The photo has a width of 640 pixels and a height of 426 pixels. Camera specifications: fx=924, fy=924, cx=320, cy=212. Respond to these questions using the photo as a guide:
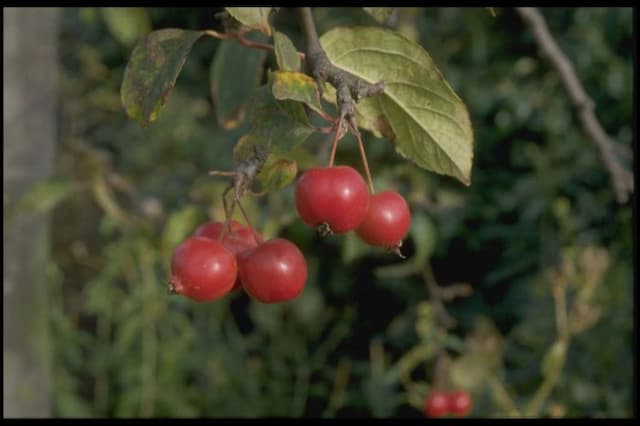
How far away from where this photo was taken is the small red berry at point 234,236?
80cm

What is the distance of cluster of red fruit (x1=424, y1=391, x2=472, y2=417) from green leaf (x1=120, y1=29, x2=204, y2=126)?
1319mm

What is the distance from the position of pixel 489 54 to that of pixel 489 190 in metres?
0.38

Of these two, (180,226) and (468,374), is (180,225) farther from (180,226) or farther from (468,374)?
(468,374)

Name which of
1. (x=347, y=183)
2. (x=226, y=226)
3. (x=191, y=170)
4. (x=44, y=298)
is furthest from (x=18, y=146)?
(x=191, y=170)

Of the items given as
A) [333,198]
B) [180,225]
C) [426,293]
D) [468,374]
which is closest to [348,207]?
[333,198]

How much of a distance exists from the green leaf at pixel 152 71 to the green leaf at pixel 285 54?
3.0 inches

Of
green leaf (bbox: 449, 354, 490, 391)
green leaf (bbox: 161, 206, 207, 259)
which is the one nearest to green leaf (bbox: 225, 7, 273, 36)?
green leaf (bbox: 161, 206, 207, 259)

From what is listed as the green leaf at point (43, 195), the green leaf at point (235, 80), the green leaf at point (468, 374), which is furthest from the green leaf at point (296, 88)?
the green leaf at point (468, 374)

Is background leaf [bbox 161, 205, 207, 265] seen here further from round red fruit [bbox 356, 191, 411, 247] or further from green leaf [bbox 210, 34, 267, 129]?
round red fruit [bbox 356, 191, 411, 247]

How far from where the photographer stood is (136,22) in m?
1.66

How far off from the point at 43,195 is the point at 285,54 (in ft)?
2.95

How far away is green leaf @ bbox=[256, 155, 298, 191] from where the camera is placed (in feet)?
2.56

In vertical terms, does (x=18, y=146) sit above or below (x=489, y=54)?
→ below

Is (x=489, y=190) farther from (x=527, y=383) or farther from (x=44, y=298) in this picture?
(x=44, y=298)
